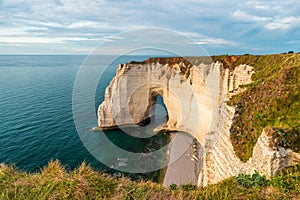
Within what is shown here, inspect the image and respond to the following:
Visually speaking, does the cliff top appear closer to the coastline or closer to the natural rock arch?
the coastline

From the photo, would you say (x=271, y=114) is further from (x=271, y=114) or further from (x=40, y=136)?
(x=40, y=136)

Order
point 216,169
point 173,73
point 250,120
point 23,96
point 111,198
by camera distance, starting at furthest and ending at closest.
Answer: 1. point 23,96
2. point 173,73
3. point 216,169
4. point 250,120
5. point 111,198

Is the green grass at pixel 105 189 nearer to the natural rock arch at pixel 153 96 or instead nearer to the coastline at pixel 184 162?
the coastline at pixel 184 162

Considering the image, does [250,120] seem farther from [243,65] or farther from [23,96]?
[23,96]

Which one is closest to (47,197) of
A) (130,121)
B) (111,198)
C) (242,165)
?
(111,198)

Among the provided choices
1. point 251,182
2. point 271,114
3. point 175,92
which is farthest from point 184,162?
point 251,182

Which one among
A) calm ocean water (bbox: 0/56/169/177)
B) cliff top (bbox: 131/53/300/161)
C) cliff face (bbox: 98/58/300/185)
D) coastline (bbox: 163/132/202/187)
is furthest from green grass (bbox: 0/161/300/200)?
calm ocean water (bbox: 0/56/169/177)

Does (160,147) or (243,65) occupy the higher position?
(243,65)

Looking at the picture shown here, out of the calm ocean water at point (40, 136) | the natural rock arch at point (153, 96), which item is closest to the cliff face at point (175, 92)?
the natural rock arch at point (153, 96)

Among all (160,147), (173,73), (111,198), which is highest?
(173,73)
